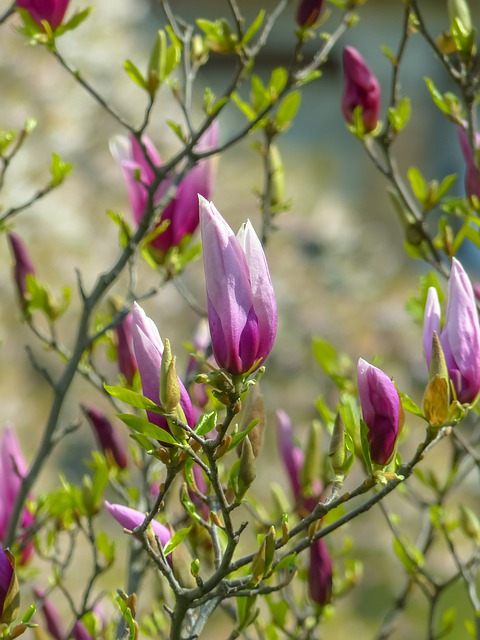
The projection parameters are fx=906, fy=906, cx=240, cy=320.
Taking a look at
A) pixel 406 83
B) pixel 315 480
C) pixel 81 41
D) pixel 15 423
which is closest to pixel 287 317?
pixel 15 423

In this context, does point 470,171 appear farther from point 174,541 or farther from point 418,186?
point 174,541

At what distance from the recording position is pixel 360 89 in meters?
0.96

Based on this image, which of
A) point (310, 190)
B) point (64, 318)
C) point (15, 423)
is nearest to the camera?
point (15, 423)

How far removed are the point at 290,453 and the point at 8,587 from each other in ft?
1.60

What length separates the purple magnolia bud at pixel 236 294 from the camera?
1.86ft

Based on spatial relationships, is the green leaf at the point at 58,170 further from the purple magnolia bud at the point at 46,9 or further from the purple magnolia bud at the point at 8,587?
the purple magnolia bud at the point at 8,587

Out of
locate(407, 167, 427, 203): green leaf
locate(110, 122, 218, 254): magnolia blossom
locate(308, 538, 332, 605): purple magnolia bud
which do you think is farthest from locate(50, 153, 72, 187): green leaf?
locate(308, 538, 332, 605): purple magnolia bud

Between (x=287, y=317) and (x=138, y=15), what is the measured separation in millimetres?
2277

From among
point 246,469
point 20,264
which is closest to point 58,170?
point 20,264

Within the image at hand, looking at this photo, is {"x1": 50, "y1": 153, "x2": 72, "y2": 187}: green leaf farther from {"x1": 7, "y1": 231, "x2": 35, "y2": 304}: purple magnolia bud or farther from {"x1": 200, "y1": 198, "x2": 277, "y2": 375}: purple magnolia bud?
{"x1": 200, "y1": 198, "x2": 277, "y2": 375}: purple magnolia bud

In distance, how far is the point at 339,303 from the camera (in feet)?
14.0

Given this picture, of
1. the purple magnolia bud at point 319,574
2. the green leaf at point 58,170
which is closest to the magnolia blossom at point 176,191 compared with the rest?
the green leaf at point 58,170

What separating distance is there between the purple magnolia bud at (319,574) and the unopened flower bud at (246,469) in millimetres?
305

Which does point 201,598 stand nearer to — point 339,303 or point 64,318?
point 64,318
